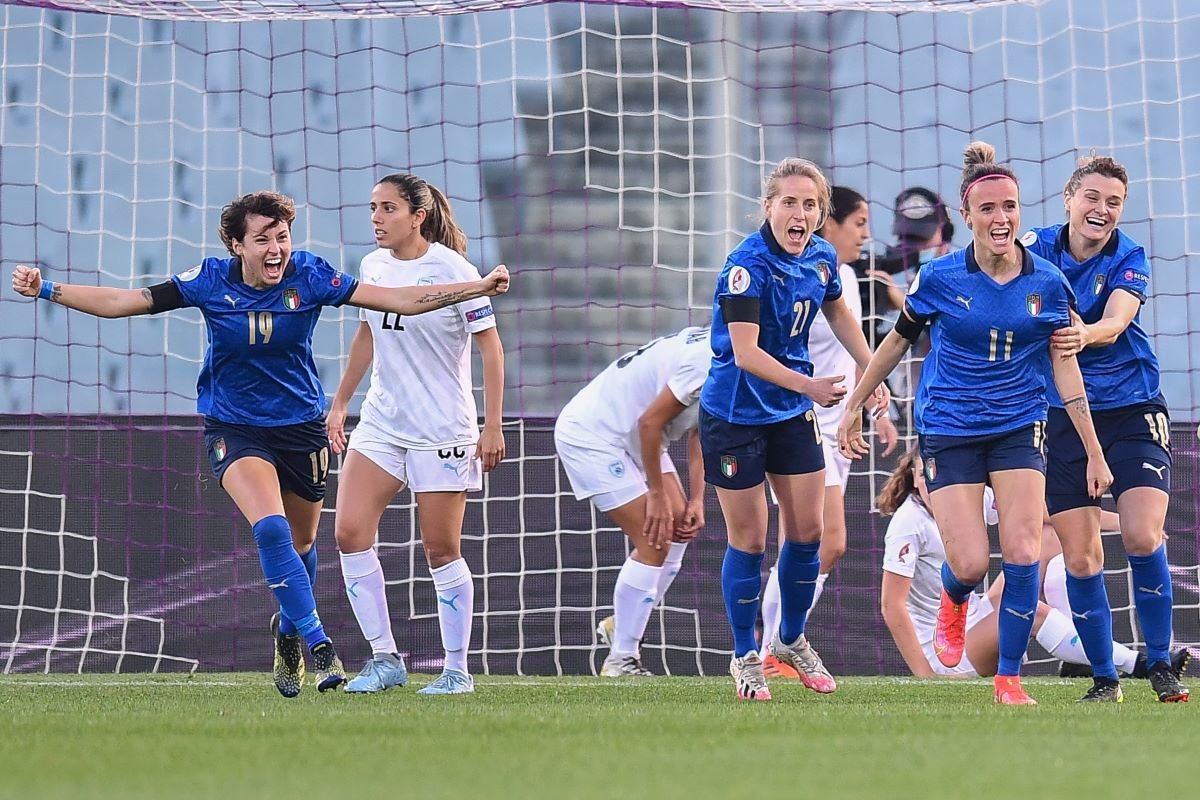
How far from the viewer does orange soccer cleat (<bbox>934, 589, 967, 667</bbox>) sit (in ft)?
21.0

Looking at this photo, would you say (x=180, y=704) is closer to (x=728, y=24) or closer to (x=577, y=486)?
(x=577, y=486)

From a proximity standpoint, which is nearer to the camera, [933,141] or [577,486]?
[577,486]

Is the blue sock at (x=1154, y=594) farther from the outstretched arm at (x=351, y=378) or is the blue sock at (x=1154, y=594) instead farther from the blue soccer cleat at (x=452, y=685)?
the outstretched arm at (x=351, y=378)

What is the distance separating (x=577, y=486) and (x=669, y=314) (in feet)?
54.3

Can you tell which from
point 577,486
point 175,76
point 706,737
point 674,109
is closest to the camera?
point 706,737

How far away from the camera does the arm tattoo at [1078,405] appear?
530cm

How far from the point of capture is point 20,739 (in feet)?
13.5

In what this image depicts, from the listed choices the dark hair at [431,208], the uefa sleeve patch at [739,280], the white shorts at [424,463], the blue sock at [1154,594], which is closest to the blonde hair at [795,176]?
the uefa sleeve patch at [739,280]

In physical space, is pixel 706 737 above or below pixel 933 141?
below

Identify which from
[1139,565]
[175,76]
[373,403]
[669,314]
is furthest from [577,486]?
[669,314]

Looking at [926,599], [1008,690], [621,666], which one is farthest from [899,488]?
[1008,690]

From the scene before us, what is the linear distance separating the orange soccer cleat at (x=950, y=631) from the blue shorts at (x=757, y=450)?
0.96 m

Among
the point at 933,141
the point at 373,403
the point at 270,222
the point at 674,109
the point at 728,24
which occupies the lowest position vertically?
the point at 373,403

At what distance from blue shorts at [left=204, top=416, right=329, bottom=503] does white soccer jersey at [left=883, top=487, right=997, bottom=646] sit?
8.71 ft
